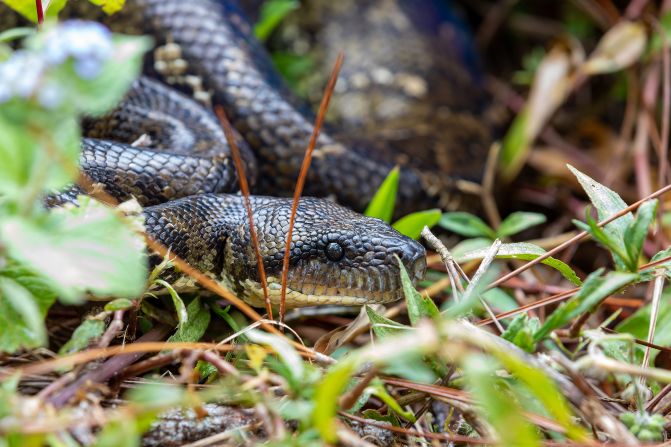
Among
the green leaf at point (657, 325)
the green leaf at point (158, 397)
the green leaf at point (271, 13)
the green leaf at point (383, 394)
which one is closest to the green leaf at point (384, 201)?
the green leaf at point (657, 325)

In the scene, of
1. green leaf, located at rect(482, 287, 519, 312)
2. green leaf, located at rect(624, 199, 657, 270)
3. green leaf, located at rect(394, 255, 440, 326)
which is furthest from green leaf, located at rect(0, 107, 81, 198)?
green leaf, located at rect(482, 287, 519, 312)

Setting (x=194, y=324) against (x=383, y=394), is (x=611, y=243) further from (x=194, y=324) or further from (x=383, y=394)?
(x=194, y=324)

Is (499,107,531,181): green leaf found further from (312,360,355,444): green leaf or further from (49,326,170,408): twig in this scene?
(312,360,355,444): green leaf

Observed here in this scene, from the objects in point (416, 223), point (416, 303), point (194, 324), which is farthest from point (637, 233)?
point (194, 324)

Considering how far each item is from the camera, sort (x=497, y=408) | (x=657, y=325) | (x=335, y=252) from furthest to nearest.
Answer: (x=335, y=252), (x=657, y=325), (x=497, y=408)

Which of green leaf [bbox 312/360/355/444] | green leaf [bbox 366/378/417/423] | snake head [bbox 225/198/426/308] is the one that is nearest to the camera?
green leaf [bbox 312/360/355/444]

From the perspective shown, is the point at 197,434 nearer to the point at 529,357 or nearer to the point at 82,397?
the point at 82,397

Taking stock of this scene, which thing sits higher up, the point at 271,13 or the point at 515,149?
the point at 271,13

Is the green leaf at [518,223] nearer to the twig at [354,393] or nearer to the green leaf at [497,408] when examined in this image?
the twig at [354,393]
